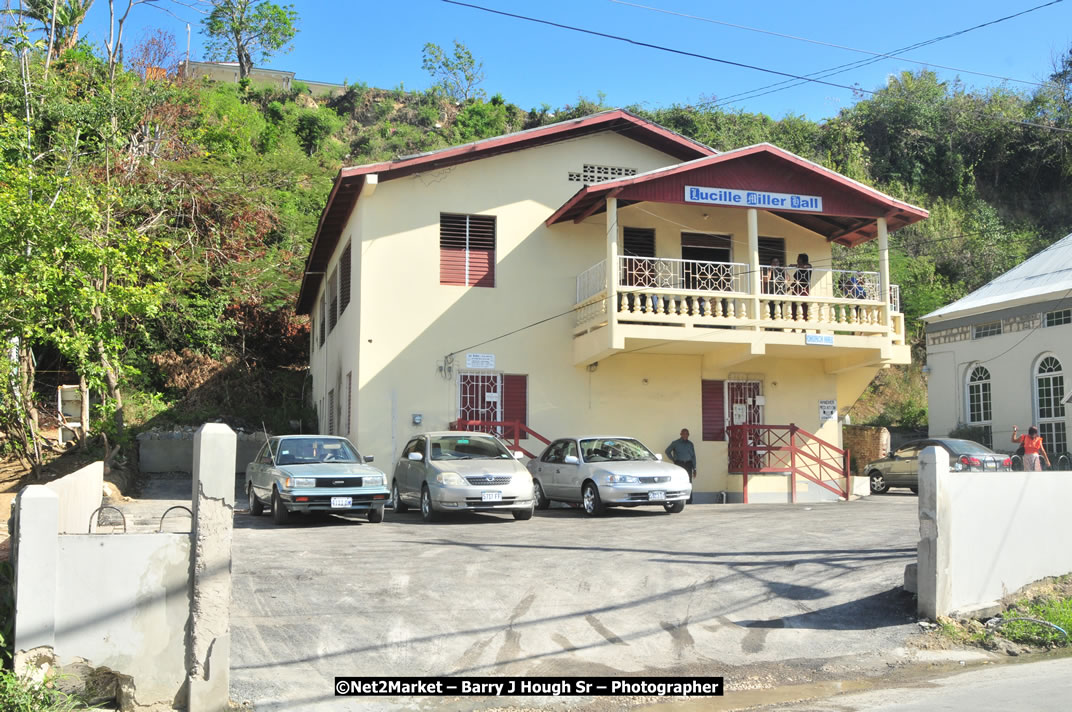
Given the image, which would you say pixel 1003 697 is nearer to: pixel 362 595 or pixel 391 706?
pixel 391 706

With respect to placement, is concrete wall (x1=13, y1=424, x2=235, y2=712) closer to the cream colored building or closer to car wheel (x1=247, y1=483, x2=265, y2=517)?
car wheel (x1=247, y1=483, x2=265, y2=517)

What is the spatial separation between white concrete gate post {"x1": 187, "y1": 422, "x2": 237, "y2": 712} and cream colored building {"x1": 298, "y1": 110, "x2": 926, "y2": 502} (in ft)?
40.9

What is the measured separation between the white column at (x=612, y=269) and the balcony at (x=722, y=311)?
0.03m

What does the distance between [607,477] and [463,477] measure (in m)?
2.63

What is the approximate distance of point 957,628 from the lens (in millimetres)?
9914

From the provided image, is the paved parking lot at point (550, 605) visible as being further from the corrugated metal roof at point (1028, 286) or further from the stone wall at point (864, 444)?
the stone wall at point (864, 444)

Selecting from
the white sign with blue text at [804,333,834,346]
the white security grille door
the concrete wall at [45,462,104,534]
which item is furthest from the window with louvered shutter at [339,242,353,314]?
the white sign with blue text at [804,333,834,346]

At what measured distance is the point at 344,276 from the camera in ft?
78.0

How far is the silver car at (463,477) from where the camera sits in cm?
1515

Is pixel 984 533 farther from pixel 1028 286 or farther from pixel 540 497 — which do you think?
pixel 1028 286

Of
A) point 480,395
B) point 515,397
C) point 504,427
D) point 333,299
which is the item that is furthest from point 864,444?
point 333,299

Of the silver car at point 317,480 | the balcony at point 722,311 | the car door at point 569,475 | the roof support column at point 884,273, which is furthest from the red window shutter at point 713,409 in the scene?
the silver car at point 317,480

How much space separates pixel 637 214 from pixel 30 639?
17.2 meters

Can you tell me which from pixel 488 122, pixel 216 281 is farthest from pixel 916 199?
pixel 216 281
